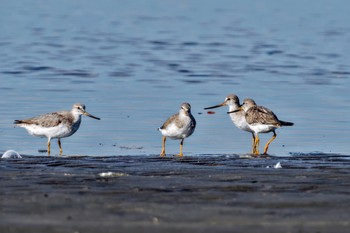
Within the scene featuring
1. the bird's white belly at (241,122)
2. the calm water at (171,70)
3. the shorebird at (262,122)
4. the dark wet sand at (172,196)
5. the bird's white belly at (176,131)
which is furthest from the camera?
the calm water at (171,70)

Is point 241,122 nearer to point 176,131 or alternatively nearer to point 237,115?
point 237,115

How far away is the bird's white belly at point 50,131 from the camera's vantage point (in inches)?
629

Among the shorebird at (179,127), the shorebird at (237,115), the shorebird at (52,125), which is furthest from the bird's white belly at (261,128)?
the shorebird at (52,125)

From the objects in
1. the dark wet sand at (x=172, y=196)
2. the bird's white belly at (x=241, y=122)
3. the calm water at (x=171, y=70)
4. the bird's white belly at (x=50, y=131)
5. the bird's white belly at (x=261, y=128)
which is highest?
the calm water at (x=171, y=70)

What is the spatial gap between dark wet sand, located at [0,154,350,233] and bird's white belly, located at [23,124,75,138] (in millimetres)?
2897

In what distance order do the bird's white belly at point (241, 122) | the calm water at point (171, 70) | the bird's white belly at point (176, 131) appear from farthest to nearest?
the calm water at point (171, 70), the bird's white belly at point (241, 122), the bird's white belly at point (176, 131)

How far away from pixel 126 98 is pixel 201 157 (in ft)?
26.4

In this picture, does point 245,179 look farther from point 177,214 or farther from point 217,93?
point 217,93

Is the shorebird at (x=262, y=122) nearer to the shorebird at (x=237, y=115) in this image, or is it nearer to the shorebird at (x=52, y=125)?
the shorebird at (x=237, y=115)

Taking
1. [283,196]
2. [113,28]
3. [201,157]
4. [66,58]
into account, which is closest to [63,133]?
[201,157]

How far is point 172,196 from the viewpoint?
1005 centimetres

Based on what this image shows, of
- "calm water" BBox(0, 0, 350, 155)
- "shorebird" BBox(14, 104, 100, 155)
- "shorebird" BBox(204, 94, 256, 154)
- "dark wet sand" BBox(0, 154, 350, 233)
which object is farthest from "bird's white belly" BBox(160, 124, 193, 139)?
"dark wet sand" BBox(0, 154, 350, 233)

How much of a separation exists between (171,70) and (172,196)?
61.0ft

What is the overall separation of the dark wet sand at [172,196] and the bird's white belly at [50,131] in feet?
9.50
